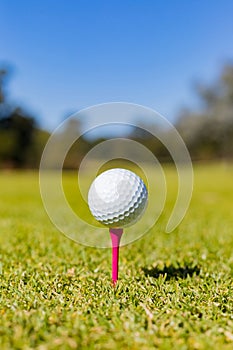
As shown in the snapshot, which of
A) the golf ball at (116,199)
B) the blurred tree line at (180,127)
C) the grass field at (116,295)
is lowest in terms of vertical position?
the grass field at (116,295)

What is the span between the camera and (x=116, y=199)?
2.53m

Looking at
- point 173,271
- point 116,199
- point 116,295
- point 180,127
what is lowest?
point 116,295

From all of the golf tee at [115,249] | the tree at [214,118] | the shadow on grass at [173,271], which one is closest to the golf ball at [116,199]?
the golf tee at [115,249]

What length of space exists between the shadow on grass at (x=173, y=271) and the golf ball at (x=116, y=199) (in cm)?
59

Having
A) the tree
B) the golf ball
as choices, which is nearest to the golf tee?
the golf ball

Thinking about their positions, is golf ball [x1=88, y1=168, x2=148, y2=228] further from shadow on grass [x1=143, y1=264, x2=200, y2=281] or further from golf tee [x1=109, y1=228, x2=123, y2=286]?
shadow on grass [x1=143, y1=264, x2=200, y2=281]

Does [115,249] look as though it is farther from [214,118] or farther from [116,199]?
[214,118]

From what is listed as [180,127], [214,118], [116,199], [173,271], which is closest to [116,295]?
[116,199]

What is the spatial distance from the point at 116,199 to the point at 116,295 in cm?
62

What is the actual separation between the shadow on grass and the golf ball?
0.59 metres

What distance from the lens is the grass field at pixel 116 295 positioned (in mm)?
1775

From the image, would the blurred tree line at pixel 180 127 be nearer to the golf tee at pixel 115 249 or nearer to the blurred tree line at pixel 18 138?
the blurred tree line at pixel 18 138

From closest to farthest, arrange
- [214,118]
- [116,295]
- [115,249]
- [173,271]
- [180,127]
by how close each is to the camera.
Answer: [116,295]
[115,249]
[173,271]
[214,118]
[180,127]

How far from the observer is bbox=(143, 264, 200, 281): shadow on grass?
2.91 meters
